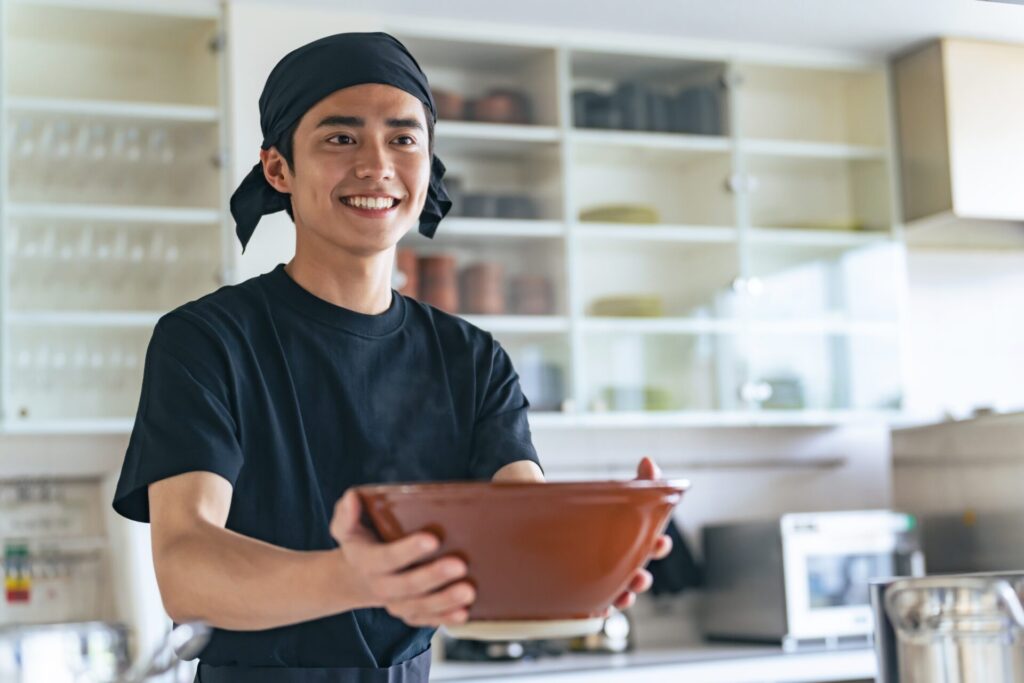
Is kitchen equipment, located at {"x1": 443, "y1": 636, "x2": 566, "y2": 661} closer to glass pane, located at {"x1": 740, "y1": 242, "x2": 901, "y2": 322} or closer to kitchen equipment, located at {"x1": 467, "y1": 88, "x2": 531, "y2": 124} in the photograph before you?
glass pane, located at {"x1": 740, "y1": 242, "x2": 901, "y2": 322}

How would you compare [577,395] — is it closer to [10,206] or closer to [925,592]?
[10,206]

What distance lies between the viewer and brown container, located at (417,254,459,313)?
148 inches

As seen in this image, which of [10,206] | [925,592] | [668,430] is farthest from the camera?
[668,430]

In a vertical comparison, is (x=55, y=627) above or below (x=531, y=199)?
below

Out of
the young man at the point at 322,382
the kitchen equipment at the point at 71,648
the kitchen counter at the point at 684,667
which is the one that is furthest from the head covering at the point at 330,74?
the kitchen counter at the point at 684,667

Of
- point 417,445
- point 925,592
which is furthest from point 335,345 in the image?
point 925,592

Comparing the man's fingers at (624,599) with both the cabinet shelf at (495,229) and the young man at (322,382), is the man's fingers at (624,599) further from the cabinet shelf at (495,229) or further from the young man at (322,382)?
the cabinet shelf at (495,229)

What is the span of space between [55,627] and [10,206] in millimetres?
1040

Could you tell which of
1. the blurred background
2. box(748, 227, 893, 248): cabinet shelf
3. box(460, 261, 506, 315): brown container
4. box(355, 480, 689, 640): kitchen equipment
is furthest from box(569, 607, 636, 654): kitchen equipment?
box(355, 480, 689, 640): kitchen equipment

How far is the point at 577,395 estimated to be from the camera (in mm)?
3863

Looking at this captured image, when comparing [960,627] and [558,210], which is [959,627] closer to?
[960,627]

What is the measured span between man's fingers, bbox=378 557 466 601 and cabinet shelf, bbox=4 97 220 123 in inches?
113

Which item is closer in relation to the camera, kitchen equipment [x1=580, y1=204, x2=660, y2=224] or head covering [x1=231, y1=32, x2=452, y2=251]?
head covering [x1=231, y1=32, x2=452, y2=251]

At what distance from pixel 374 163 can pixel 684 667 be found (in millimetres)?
2526
